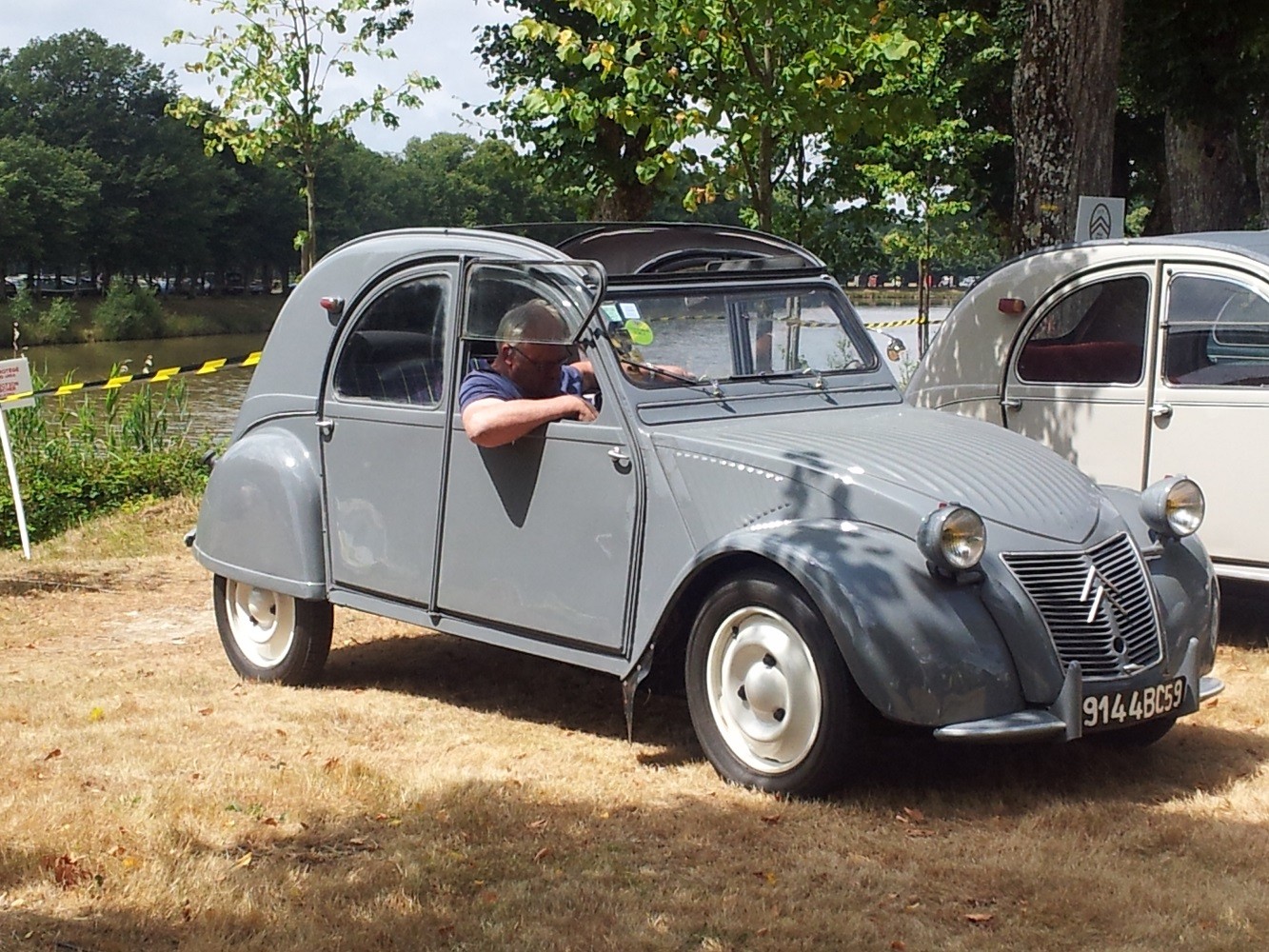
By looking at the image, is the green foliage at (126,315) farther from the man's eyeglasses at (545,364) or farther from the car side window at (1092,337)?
the man's eyeglasses at (545,364)

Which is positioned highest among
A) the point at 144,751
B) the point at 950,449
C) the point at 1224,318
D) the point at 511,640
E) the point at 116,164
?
the point at 116,164

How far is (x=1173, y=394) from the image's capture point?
8680 mm

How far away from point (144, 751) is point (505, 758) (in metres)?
1.40

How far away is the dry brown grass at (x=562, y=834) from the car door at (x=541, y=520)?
1.71 feet

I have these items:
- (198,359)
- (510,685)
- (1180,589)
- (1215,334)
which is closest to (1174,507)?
(1180,589)

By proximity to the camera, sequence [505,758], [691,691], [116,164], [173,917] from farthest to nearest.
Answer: [116,164]
[505,758]
[691,691]
[173,917]

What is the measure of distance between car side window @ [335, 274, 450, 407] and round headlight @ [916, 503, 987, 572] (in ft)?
8.28

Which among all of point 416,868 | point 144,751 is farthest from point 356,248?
point 416,868

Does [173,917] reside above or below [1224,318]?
below

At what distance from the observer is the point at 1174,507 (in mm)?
6383

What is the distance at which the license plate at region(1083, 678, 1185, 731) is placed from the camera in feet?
Result: 18.3

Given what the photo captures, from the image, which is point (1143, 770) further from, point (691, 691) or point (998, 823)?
point (691, 691)

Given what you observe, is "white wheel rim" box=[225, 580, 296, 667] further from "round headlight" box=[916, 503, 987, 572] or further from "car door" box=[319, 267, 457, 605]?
"round headlight" box=[916, 503, 987, 572]

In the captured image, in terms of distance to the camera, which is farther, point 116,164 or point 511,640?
point 116,164
